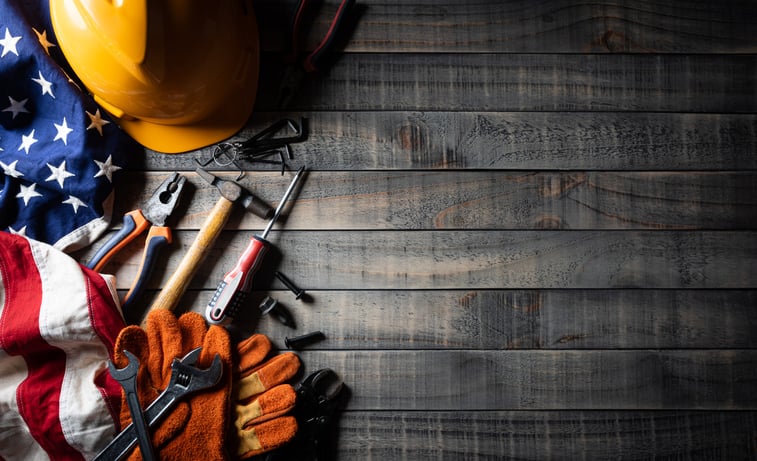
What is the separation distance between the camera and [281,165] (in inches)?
49.8

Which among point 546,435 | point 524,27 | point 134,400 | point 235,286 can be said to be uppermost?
point 524,27

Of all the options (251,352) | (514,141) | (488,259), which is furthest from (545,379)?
(251,352)

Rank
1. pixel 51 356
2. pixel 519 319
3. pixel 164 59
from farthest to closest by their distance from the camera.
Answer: pixel 519 319
pixel 51 356
pixel 164 59

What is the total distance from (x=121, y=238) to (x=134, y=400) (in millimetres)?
336

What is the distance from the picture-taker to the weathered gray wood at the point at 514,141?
127 centimetres

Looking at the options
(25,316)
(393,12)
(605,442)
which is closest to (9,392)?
(25,316)

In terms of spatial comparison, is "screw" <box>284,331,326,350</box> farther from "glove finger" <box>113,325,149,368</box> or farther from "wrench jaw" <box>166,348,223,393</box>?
"glove finger" <box>113,325,149,368</box>

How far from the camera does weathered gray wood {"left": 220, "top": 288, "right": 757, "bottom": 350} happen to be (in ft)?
4.13

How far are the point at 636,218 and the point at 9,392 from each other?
1.34 m

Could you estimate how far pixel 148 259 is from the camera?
1.22 m

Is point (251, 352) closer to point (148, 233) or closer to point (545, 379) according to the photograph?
point (148, 233)

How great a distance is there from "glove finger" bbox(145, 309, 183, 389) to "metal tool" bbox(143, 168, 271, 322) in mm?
34

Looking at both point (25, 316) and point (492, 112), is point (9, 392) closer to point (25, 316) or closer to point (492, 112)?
point (25, 316)

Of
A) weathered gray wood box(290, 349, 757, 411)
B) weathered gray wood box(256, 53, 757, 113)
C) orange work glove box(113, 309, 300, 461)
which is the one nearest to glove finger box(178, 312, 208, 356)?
orange work glove box(113, 309, 300, 461)
